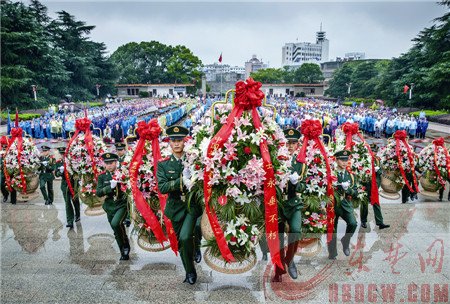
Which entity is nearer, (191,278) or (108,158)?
(191,278)

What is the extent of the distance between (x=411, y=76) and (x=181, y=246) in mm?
36691

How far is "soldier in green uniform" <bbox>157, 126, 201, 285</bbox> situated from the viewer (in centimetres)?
419

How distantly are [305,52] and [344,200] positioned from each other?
138 meters

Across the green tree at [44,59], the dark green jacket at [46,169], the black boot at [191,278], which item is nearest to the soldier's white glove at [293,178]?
the black boot at [191,278]

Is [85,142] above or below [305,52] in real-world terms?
below

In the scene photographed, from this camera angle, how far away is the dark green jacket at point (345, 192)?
5.06 meters

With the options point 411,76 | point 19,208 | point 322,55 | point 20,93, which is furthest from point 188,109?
point 322,55

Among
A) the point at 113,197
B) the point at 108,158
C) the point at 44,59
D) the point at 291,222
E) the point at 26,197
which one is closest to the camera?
the point at 291,222

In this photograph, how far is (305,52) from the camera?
134 m

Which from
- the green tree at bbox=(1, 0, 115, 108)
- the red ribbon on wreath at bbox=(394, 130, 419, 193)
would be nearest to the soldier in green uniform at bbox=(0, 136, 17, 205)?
the red ribbon on wreath at bbox=(394, 130, 419, 193)

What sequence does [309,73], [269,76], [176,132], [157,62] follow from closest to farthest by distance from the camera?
[176,132] → [309,73] → [157,62] → [269,76]

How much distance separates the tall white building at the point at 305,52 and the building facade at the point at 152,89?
7949 cm

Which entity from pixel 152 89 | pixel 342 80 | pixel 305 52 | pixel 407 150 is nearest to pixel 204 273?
pixel 407 150

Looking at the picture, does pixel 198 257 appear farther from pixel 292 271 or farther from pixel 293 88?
pixel 293 88
